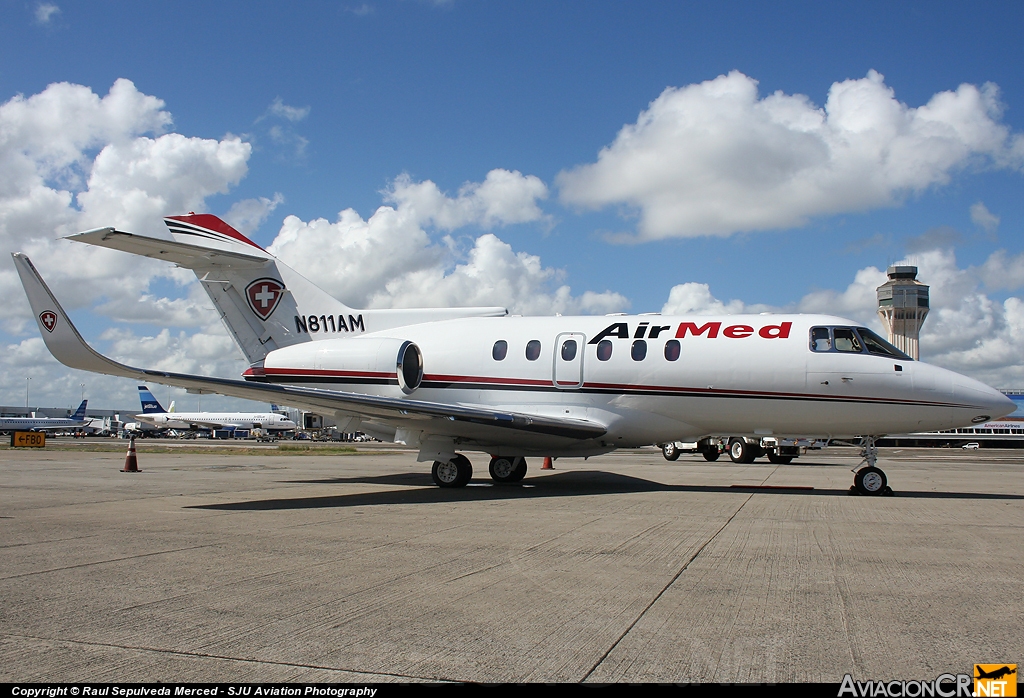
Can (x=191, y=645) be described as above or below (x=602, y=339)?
below

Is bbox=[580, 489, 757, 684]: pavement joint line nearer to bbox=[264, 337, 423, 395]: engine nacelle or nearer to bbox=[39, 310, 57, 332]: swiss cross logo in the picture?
bbox=[264, 337, 423, 395]: engine nacelle

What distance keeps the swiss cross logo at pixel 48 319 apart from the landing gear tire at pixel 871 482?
13884mm

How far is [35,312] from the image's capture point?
1157 centimetres

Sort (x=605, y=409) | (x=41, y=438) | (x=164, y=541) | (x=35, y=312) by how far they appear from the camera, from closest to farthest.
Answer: (x=164, y=541) → (x=35, y=312) → (x=605, y=409) → (x=41, y=438)

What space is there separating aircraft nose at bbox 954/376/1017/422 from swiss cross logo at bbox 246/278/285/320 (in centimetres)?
1409

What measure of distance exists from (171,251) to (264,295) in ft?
7.79

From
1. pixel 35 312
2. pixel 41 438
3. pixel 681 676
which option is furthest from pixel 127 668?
pixel 41 438

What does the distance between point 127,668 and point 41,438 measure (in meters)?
43.3

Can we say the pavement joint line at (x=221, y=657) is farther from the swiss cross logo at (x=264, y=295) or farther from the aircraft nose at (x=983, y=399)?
the swiss cross logo at (x=264, y=295)

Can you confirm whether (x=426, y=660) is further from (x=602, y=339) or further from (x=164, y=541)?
(x=602, y=339)

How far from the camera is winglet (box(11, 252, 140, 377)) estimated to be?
37.7ft

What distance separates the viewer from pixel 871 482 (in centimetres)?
1376

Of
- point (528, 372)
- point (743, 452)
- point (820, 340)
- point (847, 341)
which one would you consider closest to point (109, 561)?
point (528, 372)

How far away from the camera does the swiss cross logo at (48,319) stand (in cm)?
1150
